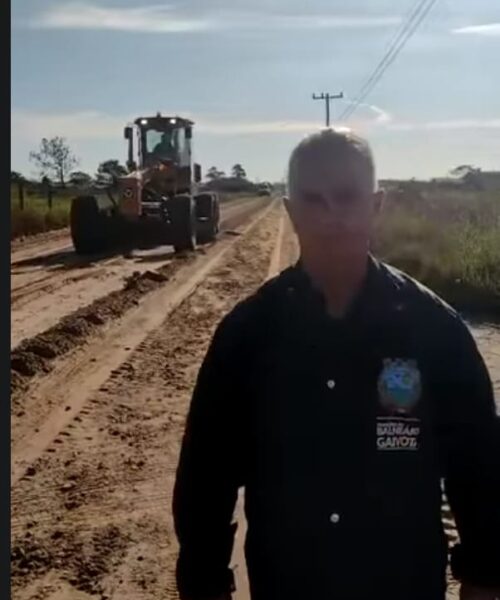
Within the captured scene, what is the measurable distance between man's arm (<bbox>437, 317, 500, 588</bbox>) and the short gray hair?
347 mm

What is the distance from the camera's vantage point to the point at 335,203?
6.48 ft

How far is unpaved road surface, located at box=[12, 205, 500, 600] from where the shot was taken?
14.6 feet

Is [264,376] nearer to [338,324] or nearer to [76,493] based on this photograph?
[338,324]

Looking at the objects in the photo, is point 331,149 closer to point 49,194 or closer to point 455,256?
point 455,256

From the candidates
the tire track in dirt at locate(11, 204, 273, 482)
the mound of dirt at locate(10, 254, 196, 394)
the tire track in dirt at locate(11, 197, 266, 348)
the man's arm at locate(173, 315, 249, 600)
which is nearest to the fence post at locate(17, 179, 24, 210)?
the tire track in dirt at locate(11, 197, 266, 348)

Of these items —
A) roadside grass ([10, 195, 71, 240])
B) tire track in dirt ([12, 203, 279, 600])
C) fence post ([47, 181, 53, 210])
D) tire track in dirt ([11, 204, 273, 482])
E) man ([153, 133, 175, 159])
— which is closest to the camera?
tire track in dirt ([12, 203, 279, 600])

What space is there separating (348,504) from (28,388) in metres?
6.07

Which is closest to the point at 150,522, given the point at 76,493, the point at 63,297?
the point at 76,493

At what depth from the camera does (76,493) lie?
17.8 ft

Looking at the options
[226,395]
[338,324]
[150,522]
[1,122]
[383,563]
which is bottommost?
[150,522]

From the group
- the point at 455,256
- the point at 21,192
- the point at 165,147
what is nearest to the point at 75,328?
the point at 455,256

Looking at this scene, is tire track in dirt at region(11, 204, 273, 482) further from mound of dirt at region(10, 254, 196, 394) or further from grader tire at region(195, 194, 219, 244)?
grader tire at region(195, 194, 219, 244)

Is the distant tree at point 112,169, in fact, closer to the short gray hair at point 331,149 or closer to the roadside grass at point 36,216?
the roadside grass at point 36,216

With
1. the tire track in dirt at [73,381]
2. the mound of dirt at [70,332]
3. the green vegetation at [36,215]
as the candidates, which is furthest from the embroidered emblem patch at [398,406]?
the green vegetation at [36,215]
